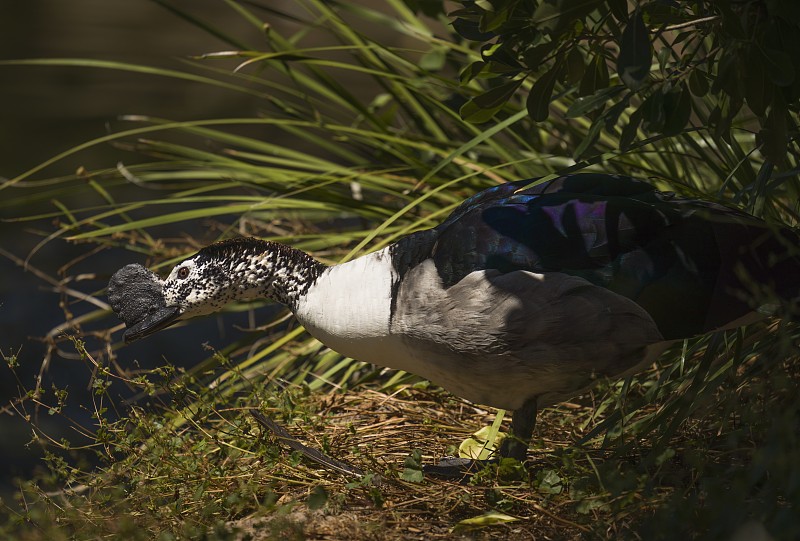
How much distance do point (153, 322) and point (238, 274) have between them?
23 cm

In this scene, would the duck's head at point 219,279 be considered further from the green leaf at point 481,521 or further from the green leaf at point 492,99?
the green leaf at point 481,521

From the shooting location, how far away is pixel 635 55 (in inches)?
71.4

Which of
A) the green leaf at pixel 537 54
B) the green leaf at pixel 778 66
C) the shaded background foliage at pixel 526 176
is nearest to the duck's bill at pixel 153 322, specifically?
the shaded background foliage at pixel 526 176

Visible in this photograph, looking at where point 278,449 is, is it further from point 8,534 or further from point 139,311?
point 8,534

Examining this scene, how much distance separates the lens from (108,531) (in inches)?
79.7

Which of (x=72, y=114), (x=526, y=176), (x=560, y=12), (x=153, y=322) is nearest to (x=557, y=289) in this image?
(x=560, y=12)

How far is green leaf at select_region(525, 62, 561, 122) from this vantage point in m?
2.11

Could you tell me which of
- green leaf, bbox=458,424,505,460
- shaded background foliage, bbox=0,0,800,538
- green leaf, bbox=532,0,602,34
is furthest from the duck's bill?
green leaf, bbox=532,0,602,34

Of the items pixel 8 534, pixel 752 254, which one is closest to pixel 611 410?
pixel 752 254

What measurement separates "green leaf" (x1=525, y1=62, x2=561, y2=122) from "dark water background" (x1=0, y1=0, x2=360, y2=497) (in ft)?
4.11

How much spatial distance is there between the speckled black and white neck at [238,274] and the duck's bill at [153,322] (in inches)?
1.0

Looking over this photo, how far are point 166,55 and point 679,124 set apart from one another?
5.24 meters

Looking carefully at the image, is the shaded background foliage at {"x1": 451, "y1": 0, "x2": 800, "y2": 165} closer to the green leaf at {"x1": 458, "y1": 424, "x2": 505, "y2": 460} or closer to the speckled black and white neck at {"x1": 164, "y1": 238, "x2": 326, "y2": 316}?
the speckled black and white neck at {"x1": 164, "y1": 238, "x2": 326, "y2": 316}

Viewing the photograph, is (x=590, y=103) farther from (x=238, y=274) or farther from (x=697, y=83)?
(x=238, y=274)
